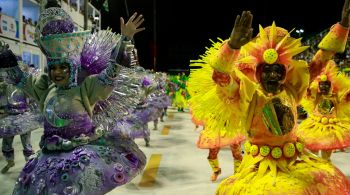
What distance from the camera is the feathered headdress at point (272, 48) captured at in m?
3.02

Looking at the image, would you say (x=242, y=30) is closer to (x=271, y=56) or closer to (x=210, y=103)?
(x=271, y=56)

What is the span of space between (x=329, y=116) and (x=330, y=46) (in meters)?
2.82

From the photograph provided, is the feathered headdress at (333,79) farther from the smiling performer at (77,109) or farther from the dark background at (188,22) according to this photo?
the dark background at (188,22)

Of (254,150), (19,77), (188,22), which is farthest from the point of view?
(188,22)

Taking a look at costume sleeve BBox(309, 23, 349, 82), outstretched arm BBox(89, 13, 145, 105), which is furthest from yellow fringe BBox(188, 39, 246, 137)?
costume sleeve BBox(309, 23, 349, 82)

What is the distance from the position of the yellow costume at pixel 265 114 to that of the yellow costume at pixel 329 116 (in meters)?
2.55

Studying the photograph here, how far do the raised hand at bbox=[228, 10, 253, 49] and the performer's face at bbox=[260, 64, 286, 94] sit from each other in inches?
16.5

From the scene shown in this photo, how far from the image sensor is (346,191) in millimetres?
2773

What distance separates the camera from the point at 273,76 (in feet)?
9.89

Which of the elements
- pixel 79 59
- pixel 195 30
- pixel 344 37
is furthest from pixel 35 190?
pixel 195 30

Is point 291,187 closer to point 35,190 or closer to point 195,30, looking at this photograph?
point 35,190

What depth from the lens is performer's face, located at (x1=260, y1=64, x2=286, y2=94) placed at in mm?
3018

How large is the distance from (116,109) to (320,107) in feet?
10.9

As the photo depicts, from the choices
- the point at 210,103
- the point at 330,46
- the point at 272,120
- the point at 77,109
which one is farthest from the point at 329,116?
the point at 77,109
